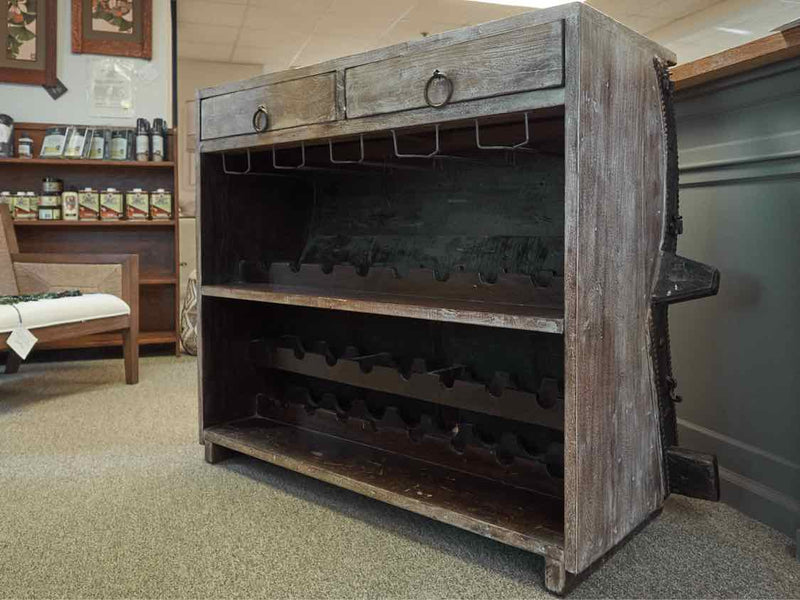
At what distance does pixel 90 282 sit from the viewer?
3.23 meters

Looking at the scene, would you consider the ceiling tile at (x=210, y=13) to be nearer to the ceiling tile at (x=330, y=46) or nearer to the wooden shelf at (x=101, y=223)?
the ceiling tile at (x=330, y=46)

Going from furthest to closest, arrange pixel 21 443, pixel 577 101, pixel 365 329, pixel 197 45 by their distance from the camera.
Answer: pixel 197 45 < pixel 21 443 < pixel 365 329 < pixel 577 101

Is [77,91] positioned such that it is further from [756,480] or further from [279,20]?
[756,480]

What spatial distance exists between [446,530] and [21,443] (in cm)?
141

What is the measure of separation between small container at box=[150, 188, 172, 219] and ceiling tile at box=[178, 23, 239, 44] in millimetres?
2759

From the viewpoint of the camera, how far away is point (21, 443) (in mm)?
2113

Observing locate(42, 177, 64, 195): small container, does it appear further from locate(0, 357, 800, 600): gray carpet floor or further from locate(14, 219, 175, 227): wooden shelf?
locate(0, 357, 800, 600): gray carpet floor

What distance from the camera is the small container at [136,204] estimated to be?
3.84 metres

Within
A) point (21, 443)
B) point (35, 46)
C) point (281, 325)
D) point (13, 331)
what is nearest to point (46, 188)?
point (35, 46)

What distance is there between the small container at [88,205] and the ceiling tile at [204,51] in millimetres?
3249

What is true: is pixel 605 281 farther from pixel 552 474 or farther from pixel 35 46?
pixel 35 46

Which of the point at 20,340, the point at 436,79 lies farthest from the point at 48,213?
the point at 436,79

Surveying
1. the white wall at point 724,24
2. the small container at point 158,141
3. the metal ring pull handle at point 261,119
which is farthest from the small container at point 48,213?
the white wall at point 724,24

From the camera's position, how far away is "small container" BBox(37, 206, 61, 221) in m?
3.72
